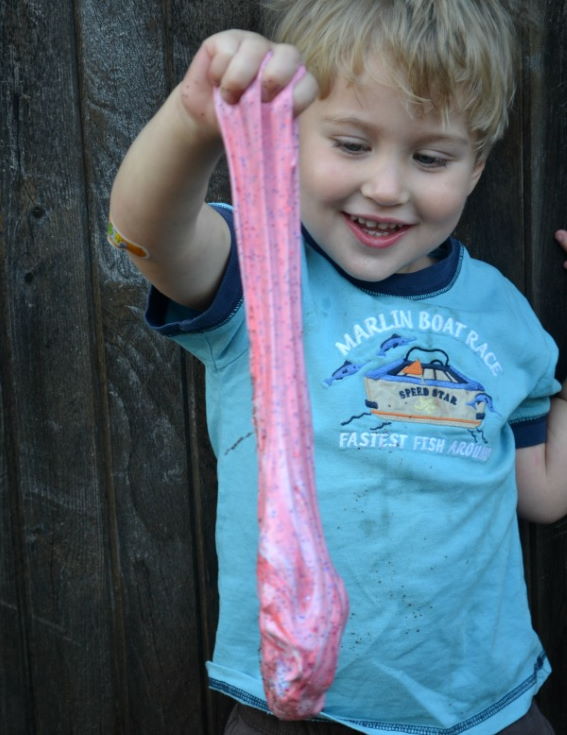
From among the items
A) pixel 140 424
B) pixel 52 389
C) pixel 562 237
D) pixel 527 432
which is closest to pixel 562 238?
pixel 562 237

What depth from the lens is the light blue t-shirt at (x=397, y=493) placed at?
1310 mm

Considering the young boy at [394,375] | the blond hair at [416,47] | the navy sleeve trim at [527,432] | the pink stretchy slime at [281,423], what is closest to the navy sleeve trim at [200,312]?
the young boy at [394,375]

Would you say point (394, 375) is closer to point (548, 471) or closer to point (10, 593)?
point (548, 471)

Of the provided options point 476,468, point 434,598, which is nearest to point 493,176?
point 476,468

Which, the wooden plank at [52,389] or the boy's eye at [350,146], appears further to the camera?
the wooden plank at [52,389]

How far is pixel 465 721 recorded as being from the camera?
1.40 metres

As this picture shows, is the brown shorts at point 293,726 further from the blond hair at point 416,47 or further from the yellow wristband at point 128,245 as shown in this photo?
the blond hair at point 416,47

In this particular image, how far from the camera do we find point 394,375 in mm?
1345

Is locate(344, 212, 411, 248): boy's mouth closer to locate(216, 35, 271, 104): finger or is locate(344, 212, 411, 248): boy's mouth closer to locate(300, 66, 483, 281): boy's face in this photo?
locate(300, 66, 483, 281): boy's face

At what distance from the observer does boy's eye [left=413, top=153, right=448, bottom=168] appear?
1.29 metres

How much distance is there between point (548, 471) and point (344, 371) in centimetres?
47

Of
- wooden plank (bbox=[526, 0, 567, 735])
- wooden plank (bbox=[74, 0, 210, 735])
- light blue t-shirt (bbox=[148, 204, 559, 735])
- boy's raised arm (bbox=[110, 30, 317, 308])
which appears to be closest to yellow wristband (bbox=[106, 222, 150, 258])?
boy's raised arm (bbox=[110, 30, 317, 308])

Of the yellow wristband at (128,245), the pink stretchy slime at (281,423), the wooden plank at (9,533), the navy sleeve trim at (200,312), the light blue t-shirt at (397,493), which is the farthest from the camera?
the wooden plank at (9,533)

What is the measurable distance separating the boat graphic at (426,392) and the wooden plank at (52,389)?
0.56m
